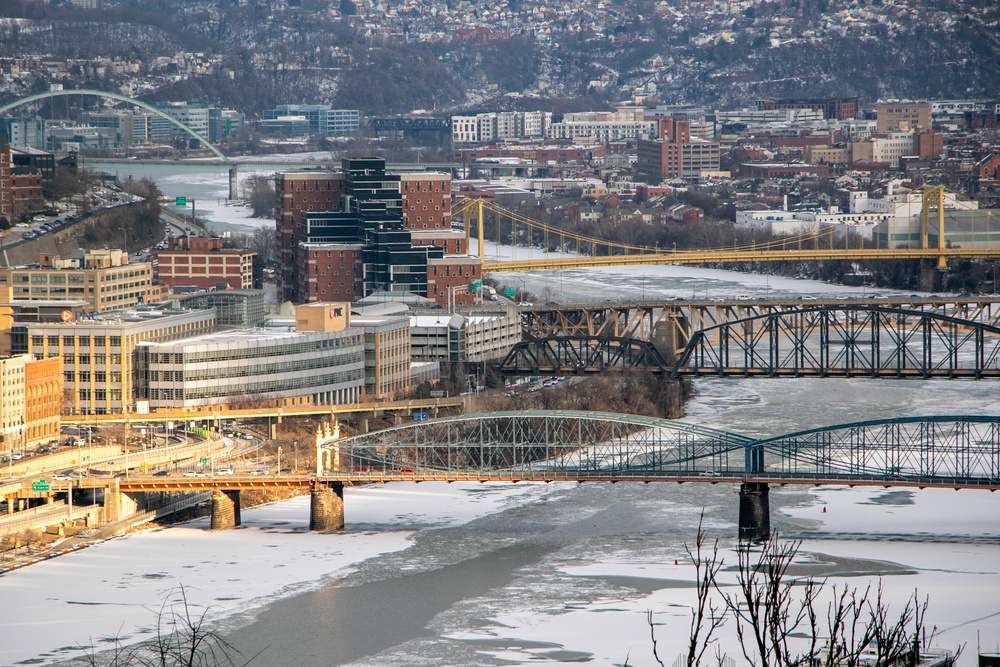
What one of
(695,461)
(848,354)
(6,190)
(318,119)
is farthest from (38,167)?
(318,119)

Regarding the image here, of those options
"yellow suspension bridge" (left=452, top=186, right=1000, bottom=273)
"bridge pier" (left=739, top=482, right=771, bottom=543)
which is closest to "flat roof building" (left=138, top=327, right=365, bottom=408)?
"bridge pier" (left=739, top=482, right=771, bottom=543)

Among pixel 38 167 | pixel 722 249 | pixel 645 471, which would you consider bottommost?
pixel 645 471

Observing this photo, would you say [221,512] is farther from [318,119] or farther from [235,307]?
[318,119]

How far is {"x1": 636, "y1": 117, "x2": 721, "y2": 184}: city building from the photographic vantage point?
89375 millimetres

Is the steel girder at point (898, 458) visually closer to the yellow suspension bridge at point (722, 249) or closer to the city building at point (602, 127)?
the yellow suspension bridge at point (722, 249)

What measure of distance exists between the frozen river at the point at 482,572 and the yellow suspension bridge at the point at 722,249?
2341 centimetres

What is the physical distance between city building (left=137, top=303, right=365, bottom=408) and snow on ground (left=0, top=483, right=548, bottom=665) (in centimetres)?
589

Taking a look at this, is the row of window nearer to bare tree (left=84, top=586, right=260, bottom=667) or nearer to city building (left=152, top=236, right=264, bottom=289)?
bare tree (left=84, top=586, right=260, bottom=667)

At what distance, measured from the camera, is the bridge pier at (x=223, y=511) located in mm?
27298

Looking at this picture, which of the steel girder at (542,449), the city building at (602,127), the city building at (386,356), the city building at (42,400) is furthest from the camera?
the city building at (602,127)

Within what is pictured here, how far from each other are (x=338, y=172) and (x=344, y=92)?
231 feet

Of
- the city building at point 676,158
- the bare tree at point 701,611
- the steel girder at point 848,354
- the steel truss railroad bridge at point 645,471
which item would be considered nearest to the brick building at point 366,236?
the steel girder at point 848,354

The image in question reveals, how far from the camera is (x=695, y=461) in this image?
2980cm

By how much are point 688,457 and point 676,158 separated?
209 ft
